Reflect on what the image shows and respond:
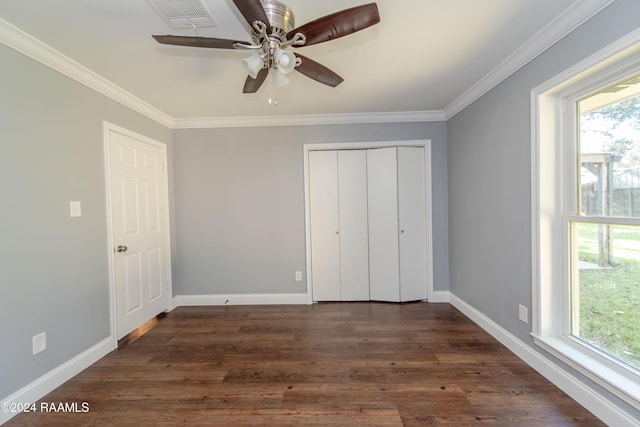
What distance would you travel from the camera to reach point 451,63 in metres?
2.03

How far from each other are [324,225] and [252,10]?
2.35 m

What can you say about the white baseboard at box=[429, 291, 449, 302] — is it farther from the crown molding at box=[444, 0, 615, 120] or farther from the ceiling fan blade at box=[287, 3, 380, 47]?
the ceiling fan blade at box=[287, 3, 380, 47]

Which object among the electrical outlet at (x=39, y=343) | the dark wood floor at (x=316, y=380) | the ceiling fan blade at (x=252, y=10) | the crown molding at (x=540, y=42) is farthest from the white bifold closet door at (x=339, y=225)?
the electrical outlet at (x=39, y=343)

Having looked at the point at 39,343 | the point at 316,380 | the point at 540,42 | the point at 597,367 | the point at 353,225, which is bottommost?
the point at 316,380

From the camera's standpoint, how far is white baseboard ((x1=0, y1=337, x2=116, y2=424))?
153 cm

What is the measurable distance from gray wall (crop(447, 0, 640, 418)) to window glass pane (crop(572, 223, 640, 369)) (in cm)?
26

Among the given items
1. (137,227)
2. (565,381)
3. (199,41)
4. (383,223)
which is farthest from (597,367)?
(137,227)

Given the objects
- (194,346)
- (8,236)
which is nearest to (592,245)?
(194,346)

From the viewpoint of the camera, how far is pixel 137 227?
2.56 metres

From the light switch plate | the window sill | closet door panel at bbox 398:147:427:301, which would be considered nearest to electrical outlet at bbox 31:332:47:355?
the light switch plate

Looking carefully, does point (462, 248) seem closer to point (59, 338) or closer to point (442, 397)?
point (442, 397)

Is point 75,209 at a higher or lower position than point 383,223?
higher

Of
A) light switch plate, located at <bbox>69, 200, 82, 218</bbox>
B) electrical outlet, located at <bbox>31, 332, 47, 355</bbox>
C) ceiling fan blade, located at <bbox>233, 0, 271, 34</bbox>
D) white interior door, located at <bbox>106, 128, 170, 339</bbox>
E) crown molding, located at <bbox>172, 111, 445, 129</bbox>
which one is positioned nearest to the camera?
ceiling fan blade, located at <bbox>233, 0, 271, 34</bbox>

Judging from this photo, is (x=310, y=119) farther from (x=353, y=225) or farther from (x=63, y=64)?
(x=63, y=64)
